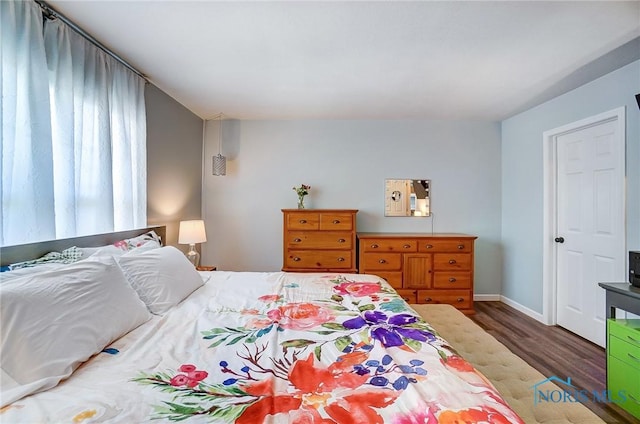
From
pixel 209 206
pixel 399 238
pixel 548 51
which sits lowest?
pixel 399 238

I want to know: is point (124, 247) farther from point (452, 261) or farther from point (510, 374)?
point (452, 261)

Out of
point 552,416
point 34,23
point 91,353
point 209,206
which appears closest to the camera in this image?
point 91,353

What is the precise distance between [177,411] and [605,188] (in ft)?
11.8

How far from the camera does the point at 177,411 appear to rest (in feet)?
2.53

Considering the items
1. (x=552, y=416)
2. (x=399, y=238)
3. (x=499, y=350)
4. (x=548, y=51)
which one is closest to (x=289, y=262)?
(x=399, y=238)

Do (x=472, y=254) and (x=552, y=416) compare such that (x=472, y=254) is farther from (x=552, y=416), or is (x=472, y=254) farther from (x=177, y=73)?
(x=177, y=73)

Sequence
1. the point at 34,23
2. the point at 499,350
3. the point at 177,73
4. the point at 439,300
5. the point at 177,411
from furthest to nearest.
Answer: the point at 439,300
the point at 177,73
the point at 499,350
the point at 34,23
the point at 177,411

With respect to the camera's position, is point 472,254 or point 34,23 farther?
point 472,254

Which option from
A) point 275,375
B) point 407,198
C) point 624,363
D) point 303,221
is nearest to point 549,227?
point 407,198

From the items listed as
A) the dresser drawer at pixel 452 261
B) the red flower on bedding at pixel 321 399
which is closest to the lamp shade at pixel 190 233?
the red flower on bedding at pixel 321 399

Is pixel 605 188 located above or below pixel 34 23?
below

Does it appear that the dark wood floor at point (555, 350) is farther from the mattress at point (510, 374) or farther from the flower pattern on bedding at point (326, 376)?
the flower pattern on bedding at point (326, 376)

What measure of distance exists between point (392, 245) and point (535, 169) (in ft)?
6.34

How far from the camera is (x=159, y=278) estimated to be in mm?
1636
